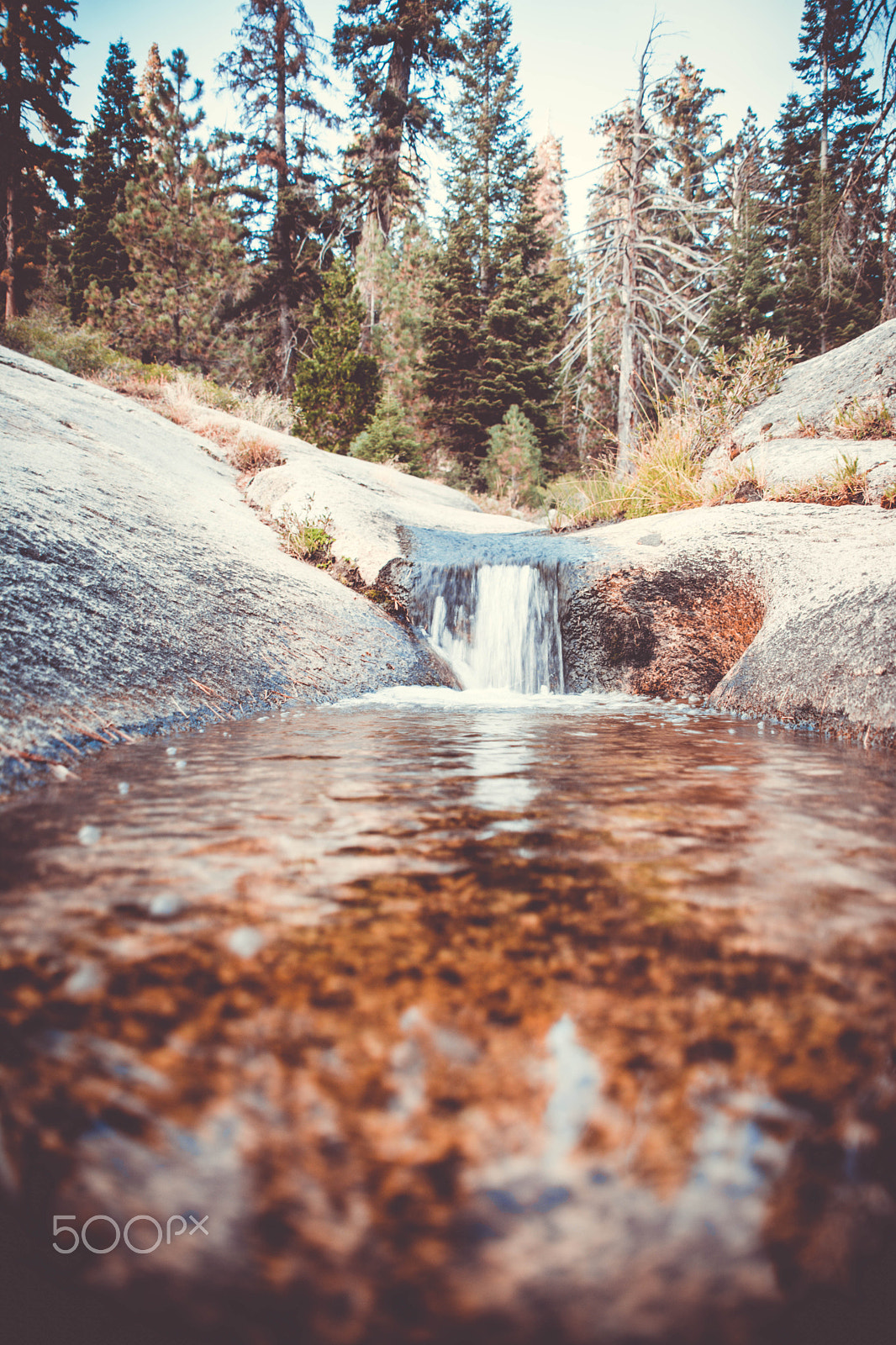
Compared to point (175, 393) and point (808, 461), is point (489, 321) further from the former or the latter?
point (808, 461)

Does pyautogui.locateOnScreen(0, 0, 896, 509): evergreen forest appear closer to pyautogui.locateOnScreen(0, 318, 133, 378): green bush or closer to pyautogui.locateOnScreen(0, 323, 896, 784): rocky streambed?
pyautogui.locateOnScreen(0, 318, 133, 378): green bush

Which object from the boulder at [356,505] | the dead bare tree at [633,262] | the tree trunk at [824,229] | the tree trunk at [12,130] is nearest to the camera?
the boulder at [356,505]

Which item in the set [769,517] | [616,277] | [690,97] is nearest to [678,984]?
[769,517]

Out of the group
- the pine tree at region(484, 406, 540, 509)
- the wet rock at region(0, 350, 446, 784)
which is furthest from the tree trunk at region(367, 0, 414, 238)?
the wet rock at region(0, 350, 446, 784)

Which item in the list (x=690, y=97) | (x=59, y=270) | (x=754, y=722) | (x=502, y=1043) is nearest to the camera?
(x=502, y=1043)

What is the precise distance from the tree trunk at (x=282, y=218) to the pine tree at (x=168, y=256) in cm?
276

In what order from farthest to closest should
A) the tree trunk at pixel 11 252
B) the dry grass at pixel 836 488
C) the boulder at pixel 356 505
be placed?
the tree trunk at pixel 11 252 < the boulder at pixel 356 505 < the dry grass at pixel 836 488

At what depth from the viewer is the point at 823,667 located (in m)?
3.70

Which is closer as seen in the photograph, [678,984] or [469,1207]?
[469,1207]

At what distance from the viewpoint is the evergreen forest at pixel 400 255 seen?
48.9 feet

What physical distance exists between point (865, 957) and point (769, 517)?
→ 5460mm

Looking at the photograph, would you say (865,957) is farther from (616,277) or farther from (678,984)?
(616,277)

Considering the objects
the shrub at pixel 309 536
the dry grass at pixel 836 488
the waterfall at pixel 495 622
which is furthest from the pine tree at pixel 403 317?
the dry grass at pixel 836 488

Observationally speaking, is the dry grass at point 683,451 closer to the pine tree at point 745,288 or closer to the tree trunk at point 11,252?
the pine tree at point 745,288
